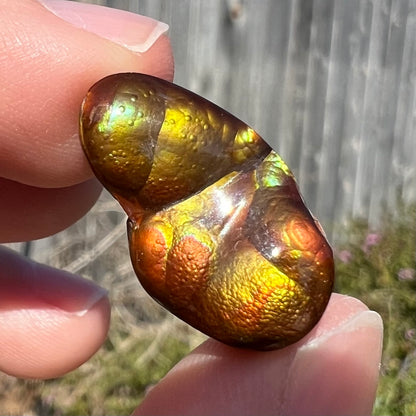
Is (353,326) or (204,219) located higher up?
(204,219)

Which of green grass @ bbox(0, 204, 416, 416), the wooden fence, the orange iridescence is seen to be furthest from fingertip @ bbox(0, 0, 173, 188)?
green grass @ bbox(0, 204, 416, 416)

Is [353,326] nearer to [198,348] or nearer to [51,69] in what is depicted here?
[198,348]

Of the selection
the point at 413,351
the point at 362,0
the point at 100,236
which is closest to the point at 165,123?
the point at 100,236

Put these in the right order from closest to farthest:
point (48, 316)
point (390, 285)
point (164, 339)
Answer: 1. point (48, 316)
2. point (164, 339)
3. point (390, 285)

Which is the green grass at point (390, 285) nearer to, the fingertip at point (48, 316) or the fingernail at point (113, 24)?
the fingertip at point (48, 316)

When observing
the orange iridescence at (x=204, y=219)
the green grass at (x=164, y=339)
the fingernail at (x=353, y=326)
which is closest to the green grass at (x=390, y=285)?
the green grass at (x=164, y=339)

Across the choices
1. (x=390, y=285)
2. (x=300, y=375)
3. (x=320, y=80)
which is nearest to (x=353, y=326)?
(x=300, y=375)

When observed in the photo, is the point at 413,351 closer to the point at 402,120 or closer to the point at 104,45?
Result: the point at 402,120
